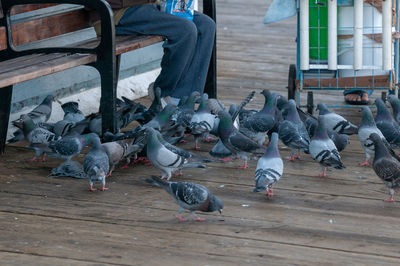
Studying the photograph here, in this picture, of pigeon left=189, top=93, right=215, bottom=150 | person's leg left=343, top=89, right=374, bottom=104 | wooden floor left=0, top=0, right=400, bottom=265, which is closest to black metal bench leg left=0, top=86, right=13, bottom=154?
wooden floor left=0, top=0, right=400, bottom=265

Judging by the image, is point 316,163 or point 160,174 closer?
point 160,174

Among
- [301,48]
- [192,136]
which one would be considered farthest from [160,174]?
[301,48]

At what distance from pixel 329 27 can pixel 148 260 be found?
3119mm

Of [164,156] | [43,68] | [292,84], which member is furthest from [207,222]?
[292,84]

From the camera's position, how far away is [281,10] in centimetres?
608

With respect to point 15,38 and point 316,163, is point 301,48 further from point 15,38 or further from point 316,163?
point 15,38

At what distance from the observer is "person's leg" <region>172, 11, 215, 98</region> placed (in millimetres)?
5836

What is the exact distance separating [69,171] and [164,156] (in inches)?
25.7

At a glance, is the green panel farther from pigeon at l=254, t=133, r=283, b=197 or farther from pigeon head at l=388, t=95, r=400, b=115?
pigeon at l=254, t=133, r=283, b=197

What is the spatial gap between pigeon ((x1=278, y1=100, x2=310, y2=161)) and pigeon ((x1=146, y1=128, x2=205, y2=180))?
2.81ft

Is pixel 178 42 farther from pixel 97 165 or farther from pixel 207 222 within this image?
pixel 207 222

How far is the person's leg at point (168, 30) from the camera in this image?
213 inches

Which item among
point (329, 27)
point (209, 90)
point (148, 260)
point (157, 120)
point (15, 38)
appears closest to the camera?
point (148, 260)

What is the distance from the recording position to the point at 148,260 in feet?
10.9
